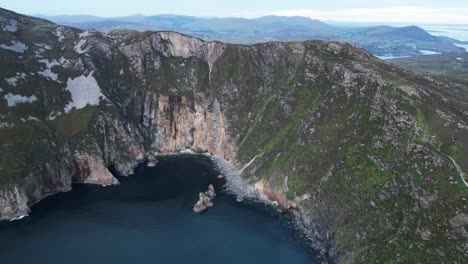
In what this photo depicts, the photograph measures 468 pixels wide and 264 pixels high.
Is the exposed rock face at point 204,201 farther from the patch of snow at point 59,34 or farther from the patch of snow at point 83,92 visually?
the patch of snow at point 59,34

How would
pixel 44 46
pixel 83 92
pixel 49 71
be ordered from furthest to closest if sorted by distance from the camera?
pixel 44 46 → pixel 49 71 → pixel 83 92

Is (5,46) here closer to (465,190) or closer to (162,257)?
(162,257)

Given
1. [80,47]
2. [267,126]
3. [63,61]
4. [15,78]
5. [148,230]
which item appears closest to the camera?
[148,230]

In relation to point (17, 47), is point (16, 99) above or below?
below

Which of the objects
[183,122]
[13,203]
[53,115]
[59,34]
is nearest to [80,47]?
[59,34]

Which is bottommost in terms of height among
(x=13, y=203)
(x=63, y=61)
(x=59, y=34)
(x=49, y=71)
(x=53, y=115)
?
(x=13, y=203)

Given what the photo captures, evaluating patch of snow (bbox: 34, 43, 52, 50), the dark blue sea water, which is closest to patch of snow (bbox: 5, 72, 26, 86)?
patch of snow (bbox: 34, 43, 52, 50)

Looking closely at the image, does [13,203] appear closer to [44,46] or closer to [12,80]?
[12,80]
